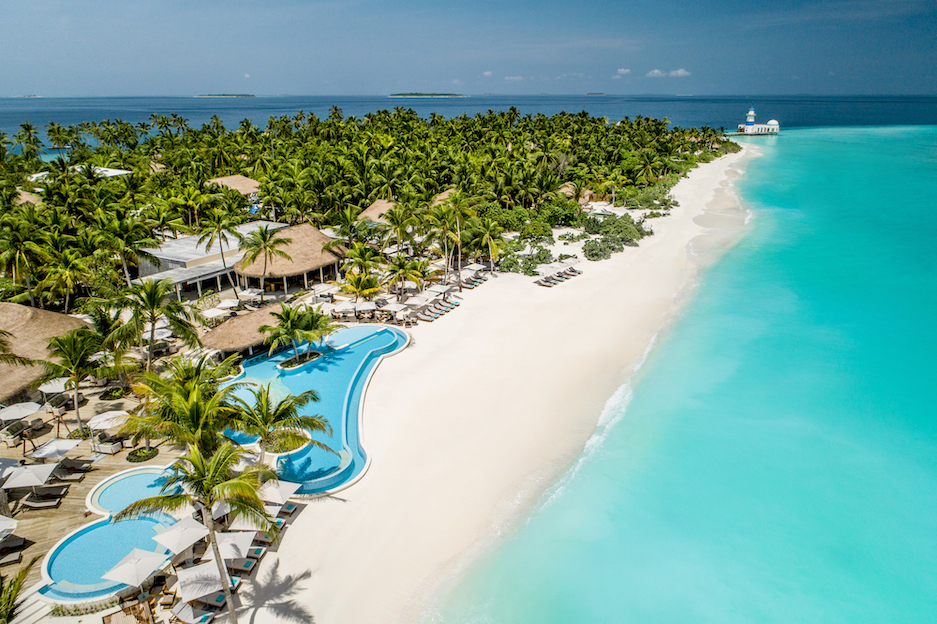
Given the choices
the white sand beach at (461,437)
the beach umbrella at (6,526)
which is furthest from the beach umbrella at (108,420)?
the white sand beach at (461,437)

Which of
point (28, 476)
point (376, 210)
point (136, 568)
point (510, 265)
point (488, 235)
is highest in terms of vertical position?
point (376, 210)

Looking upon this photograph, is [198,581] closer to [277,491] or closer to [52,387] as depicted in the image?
[277,491]

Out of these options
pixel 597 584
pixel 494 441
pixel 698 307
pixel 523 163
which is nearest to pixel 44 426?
pixel 494 441

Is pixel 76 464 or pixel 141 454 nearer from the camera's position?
pixel 76 464

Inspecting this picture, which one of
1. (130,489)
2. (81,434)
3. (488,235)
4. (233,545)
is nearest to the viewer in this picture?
(233,545)

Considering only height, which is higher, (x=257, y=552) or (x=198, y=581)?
(x=198, y=581)

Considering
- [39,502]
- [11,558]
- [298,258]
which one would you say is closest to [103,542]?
[11,558]

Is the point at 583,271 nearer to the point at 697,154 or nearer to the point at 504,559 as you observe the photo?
the point at 504,559

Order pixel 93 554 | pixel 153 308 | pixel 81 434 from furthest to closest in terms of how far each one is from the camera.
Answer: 1. pixel 153 308
2. pixel 81 434
3. pixel 93 554
